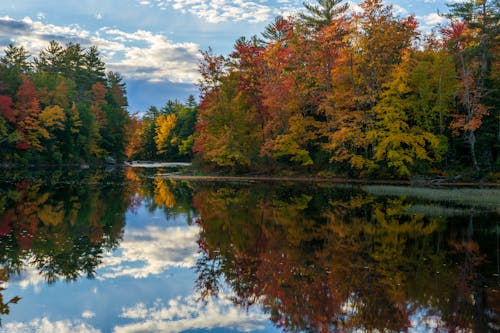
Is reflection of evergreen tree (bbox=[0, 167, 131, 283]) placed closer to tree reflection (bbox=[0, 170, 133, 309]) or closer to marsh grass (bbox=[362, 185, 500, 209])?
tree reflection (bbox=[0, 170, 133, 309])

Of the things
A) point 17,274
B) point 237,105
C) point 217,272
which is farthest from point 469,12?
point 17,274

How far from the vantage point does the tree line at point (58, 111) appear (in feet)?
204

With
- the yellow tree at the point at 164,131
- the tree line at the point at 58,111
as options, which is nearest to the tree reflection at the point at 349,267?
the tree line at the point at 58,111

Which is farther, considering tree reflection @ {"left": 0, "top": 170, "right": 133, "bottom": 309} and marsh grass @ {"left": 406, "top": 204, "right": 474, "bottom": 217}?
marsh grass @ {"left": 406, "top": 204, "right": 474, "bottom": 217}

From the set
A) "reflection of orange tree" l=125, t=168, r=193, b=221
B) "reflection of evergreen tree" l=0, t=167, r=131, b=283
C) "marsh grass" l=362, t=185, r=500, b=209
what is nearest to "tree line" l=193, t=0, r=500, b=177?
"marsh grass" l=362, t=185, r=500, b=209

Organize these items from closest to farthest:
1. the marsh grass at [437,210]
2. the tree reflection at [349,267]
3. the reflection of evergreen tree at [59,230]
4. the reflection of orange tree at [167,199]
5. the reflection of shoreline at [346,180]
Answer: the tree reflection at [349,267] → the reflection of evergreen tree at [59,230] → the marsh grass at [437,210] → the reflection of orange tree at [167,199] → the reflection of shoreline at [346,180]

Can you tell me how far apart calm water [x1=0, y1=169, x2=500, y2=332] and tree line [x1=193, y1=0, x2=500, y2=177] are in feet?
53.0

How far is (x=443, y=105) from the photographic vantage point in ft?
125

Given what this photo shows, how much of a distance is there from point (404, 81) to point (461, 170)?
8870mm

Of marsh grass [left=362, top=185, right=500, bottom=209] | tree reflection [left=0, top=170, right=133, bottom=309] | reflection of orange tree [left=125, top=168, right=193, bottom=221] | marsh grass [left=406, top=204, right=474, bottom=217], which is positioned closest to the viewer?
tree reflection [left=0, top=170, right=133, bottom=309]

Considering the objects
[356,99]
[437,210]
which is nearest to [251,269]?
[437,210]

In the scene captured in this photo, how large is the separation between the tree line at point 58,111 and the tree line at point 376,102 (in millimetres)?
30856

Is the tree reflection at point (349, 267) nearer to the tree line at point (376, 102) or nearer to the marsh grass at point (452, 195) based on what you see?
the marsh grass at point (452, 195)

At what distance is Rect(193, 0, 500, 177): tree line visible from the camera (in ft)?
123
